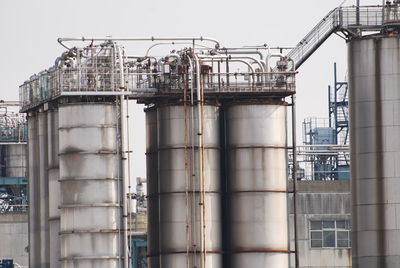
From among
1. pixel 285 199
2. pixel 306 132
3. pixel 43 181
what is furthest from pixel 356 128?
pixel 306 132

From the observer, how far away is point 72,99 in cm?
7331

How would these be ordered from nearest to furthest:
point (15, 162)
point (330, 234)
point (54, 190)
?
point (54, 190) < point (330, 234) < point (15, 162)

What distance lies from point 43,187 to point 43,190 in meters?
0.17

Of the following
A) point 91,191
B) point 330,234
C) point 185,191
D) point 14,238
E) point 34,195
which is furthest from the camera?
point 14,238

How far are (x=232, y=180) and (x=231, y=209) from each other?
57.3 inches

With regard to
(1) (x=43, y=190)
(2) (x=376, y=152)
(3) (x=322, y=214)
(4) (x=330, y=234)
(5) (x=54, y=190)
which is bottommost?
(4) (x=330, y=234)

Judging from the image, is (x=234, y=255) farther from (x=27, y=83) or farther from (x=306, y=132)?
(x=306, y=132)

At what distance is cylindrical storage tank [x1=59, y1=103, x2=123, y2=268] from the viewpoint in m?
71.1

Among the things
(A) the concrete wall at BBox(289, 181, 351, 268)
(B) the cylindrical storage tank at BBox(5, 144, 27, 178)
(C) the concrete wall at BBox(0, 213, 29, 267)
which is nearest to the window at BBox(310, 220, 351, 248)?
(A) the concrete wall at BBox(289, 181, 351, 268)

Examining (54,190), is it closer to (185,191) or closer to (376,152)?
(185,191)

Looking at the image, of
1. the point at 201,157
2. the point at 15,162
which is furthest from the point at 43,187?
the point at 15,162

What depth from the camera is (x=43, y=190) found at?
7906 centimetres

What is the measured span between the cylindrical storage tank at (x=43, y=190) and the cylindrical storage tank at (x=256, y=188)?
393 inches

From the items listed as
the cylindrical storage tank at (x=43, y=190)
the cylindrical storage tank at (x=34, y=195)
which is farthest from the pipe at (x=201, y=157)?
the cylindrical storage tank at (x=34, y=195)
